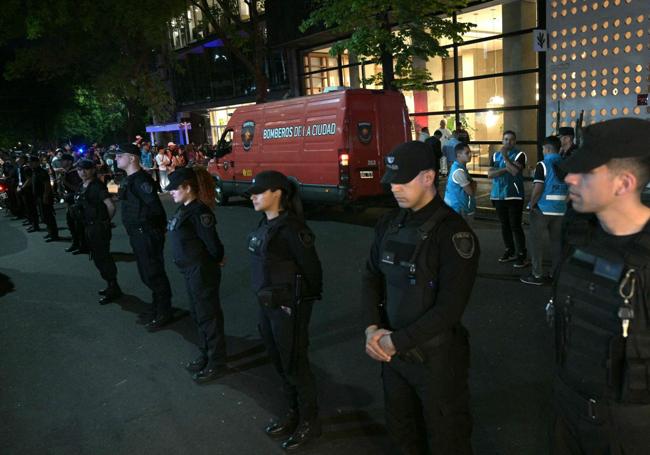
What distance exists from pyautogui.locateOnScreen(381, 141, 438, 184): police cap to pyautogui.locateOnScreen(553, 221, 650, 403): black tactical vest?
0.72 metres

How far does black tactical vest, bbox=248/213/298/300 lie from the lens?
10.7 ft

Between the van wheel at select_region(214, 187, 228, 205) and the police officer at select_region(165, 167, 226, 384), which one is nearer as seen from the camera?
the police officer at select_region(165, 167, 226, 384)

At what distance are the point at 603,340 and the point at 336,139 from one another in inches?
348

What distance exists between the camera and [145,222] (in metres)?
5.53

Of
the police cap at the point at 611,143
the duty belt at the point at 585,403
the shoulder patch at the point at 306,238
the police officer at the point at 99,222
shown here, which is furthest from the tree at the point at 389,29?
the duty belt at the point at 585,403

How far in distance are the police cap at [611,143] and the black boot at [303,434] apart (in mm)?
2395

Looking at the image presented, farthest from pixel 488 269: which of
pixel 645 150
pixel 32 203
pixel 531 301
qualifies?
pixel 32 203

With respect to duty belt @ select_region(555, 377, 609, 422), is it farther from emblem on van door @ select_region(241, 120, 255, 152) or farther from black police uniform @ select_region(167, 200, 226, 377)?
emblem on van door @ select_region(241, 120, 255, 152)

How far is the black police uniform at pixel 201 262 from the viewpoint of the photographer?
170 inches

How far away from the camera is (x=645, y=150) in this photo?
1.67 m

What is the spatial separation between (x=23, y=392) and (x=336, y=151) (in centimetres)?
717

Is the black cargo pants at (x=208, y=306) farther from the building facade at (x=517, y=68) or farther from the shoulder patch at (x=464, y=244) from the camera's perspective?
the building facade at (x=517, y=68)

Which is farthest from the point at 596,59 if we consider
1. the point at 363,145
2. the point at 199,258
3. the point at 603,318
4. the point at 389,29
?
the point at 603,318

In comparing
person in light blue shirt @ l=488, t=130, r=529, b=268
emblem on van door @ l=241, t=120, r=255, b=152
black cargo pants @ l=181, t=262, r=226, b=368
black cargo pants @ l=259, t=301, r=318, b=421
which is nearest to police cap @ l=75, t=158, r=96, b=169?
black cargo pants @ l=181, t=262, r=226, b=368
